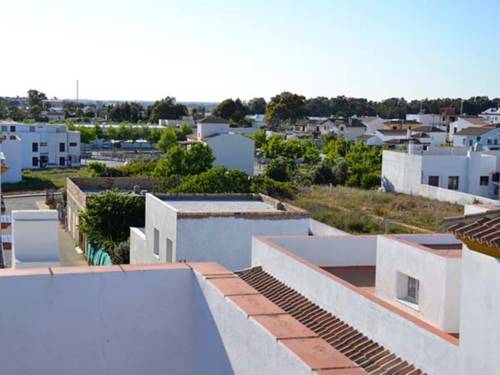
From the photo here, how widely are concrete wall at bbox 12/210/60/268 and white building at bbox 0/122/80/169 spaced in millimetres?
64176

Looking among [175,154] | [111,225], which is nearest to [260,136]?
[175,154]

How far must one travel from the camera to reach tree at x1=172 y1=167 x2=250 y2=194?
107ft

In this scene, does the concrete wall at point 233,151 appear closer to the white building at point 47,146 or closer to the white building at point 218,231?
the white building at point 47,146

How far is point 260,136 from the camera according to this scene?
258 ft

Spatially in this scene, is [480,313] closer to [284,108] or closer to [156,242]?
[156,242]

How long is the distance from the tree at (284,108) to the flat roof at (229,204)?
3776 inches

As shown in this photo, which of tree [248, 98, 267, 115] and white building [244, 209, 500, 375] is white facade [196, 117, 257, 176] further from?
tree [248, 98, 267, 115]

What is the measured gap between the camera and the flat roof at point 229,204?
20844 millimetres

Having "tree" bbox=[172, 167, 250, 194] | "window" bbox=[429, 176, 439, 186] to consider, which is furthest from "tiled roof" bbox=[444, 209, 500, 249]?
"window" bbox=[429, 176, 439, 186]

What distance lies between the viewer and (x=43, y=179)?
61781mm

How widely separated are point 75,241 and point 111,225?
6.44 metres

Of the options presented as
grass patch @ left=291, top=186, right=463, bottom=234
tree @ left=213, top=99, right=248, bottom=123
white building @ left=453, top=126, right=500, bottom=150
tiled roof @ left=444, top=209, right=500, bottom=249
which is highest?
tree @ left=213, top=99, right=248, bottom=123

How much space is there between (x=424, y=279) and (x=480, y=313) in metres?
4.16

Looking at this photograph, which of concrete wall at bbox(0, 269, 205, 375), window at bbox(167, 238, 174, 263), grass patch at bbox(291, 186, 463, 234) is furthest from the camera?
grass patch at bbox(291, 186, 463, 234)
